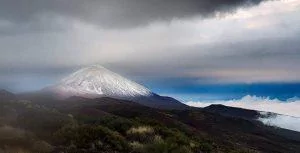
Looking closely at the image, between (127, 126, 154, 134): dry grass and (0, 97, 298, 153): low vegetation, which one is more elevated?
(127, 126, 154, 134): dry grass

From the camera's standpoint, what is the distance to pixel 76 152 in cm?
2655

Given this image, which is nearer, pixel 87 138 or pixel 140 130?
pixel 87 138

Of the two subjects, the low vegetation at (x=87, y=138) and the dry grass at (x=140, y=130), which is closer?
the low vegetation at (x=87, y=138)

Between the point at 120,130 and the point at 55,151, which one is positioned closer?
the point at 55,151

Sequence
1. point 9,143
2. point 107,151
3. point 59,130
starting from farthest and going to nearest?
point 59,130 < point 107,151 < point 9,143

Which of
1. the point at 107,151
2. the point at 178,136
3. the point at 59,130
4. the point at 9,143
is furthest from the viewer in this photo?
the point at 178,136

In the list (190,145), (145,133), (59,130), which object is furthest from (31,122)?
(190,145)

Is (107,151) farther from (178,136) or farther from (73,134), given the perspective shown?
(178,136)

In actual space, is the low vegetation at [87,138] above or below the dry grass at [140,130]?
below

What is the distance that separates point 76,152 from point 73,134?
3.13 meters

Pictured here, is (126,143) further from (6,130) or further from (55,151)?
(6,130)

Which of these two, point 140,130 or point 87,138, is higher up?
point 140,130

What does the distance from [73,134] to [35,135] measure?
2.34m

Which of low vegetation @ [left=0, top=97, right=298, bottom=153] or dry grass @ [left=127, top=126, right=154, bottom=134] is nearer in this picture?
low vegetation @ [left=0, top=97, right=298, bottom=153]
